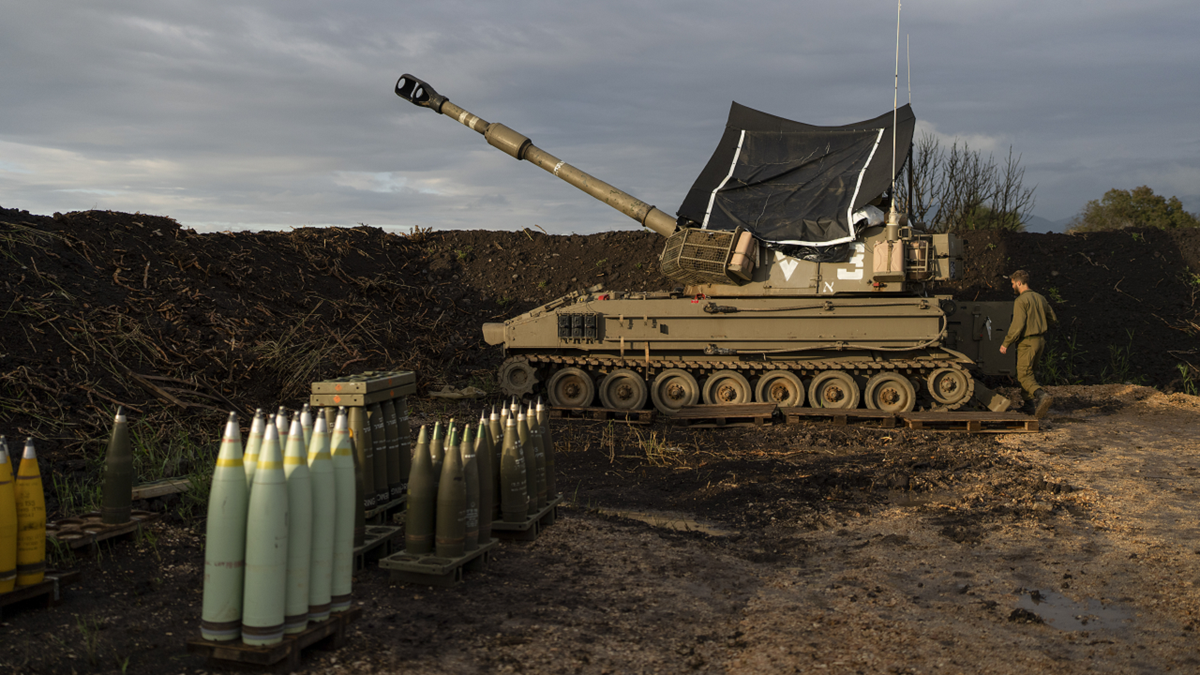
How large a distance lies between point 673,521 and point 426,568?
3048mm

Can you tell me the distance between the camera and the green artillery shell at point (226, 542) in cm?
401

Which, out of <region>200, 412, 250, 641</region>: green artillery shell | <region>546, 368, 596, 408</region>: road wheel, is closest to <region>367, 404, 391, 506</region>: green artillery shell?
<region>200, 412, 250, 641</region>: green artillery shell

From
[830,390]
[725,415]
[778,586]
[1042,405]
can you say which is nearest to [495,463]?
[778,586]

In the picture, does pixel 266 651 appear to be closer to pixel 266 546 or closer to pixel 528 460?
pixel 266 546

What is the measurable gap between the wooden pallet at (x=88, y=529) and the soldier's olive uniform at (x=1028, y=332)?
12164mm

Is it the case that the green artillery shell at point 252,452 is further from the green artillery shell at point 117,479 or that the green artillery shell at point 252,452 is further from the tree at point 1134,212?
the tree at point 1134,212

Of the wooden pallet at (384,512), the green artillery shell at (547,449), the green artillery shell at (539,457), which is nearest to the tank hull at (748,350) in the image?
the green artillery shell at (547,449)

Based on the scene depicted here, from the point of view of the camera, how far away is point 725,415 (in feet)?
42.3

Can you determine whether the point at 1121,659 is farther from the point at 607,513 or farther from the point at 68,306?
the point at 68,306

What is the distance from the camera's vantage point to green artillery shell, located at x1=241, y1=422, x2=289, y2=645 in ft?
13.0

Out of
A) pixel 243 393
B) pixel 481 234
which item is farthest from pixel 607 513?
pixel 481 234

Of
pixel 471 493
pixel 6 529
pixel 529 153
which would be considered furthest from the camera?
pixel 529 153

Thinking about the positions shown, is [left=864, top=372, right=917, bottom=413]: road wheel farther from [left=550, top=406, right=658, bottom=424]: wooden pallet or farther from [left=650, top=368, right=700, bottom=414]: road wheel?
[left=550, top=406, right=658, bottom=424]: wooden pallet

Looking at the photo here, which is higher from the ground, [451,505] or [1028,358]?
[1028,358]
